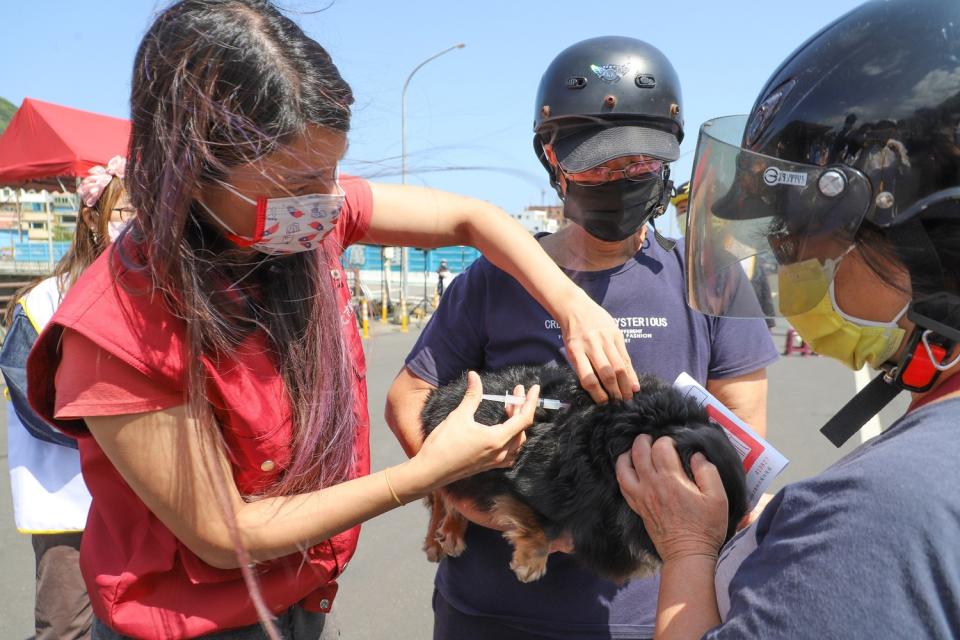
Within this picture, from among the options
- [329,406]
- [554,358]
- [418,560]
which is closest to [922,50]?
[554,358]

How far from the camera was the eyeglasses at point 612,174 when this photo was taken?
2191 mm

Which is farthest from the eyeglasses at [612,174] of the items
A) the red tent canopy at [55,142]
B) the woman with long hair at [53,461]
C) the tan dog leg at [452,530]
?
the red tent canopy at [55,142]

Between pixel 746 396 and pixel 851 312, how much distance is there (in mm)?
888

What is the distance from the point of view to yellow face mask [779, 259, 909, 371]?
1264 millimetres

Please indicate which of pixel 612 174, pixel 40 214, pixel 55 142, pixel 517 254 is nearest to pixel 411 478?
pixel 517 254

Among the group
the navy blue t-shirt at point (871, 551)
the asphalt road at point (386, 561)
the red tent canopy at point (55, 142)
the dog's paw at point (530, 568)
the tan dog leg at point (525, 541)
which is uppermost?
the red tent canopy at point (55, 142)

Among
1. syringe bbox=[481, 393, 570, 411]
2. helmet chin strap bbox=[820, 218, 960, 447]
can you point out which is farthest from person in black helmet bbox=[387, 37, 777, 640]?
helmet chin strap bbox=[820, 218, 960, 447]

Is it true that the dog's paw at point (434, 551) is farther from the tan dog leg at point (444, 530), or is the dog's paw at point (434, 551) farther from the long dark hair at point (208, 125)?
the long dark hair at point (208, 125)

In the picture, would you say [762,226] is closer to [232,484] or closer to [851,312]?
[851,312]

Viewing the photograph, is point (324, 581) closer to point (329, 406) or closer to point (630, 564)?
point (329, 406)

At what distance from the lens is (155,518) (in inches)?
60.5

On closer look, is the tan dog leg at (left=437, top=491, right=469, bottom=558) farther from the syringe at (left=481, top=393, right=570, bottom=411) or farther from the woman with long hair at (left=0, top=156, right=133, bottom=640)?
the woman with long hair at (left=0, top=156, right=133, bottom=640)

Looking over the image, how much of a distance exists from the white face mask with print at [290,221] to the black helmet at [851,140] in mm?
912

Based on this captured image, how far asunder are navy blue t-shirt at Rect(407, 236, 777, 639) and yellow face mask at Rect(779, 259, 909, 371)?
668 millimetres
